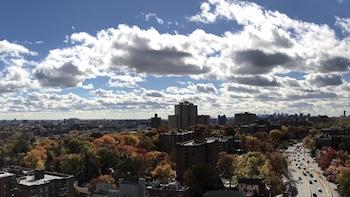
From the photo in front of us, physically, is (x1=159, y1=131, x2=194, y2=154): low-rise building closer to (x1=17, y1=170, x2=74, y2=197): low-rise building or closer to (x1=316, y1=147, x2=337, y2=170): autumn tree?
(x1=316, y1=147, x2=337, y2=170): autumn tree

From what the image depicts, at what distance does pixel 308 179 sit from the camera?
105688 millimetres

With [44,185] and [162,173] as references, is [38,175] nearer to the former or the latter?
[44,185]

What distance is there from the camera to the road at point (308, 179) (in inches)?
3524

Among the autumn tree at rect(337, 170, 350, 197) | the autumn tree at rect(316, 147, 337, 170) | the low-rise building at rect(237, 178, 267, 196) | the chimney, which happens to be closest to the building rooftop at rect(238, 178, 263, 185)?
the low-rise building at rect(237, 178, 267, 196)

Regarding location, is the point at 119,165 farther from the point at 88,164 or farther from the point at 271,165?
the point at 271,165

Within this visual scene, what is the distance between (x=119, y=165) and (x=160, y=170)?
8.70m

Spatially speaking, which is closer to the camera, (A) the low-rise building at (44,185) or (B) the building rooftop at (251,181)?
(A) the low-rise building at (44,185)

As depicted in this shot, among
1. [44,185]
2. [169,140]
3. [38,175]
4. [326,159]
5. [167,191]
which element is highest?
[169,140]

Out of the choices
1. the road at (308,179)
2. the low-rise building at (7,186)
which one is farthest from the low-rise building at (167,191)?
the road at (308,179)

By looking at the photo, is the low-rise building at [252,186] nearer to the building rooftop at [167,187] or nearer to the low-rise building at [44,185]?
the building rooftop at [167,187]

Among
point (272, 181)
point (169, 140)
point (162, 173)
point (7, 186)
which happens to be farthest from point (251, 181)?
point (169, 140)

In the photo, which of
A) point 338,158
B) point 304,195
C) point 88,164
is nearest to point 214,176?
point 304,195

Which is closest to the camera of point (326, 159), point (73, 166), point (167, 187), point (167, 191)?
point (167, 191)

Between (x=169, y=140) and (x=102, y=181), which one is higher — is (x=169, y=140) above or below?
above
